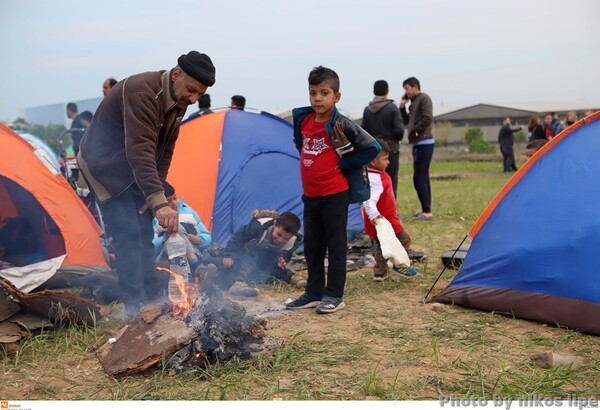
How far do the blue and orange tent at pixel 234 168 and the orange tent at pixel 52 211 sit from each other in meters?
1.32

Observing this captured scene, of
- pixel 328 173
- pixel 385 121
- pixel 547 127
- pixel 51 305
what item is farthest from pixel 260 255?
pixel 547 127

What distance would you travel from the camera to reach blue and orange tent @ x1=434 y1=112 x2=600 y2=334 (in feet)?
13.2

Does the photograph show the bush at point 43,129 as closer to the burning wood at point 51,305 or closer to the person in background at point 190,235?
the person in background at point 190,235

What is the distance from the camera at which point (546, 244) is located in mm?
4199

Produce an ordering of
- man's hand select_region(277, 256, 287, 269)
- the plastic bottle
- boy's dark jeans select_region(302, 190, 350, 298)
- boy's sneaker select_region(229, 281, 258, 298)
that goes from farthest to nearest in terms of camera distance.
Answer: man's hand select_region(277, 256, 287, 269) → boy's sneaker select_region(229, 281, 258, 298) → boy's dark jeans select_region(302, 190, 350, 298) → the plastic bottle

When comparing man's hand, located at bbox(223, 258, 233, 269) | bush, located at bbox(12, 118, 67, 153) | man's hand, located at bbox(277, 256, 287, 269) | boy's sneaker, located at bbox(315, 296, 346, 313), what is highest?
bush, located at bbox(12, 118, 67, 153)

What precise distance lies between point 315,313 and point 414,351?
3.75 feet

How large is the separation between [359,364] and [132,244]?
70.9 inches

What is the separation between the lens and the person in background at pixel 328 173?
4.57 m

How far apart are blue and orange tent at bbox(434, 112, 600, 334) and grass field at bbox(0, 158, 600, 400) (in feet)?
0.50

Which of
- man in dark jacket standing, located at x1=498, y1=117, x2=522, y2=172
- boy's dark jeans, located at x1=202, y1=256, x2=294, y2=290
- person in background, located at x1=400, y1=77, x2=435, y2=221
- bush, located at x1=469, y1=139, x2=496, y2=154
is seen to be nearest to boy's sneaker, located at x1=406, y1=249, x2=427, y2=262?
boy's dark jeans, located at x1=202, y1=256, x2=294, y2=290

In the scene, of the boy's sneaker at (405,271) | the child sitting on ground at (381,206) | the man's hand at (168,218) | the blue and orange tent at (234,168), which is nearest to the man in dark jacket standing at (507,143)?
the blue and orange tent at (234,168)

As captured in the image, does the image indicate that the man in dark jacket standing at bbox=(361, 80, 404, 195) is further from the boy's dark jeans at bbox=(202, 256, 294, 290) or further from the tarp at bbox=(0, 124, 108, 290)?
the tarp at bbox=(0, 124, 108, 290)

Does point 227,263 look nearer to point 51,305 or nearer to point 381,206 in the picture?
point 381,206
